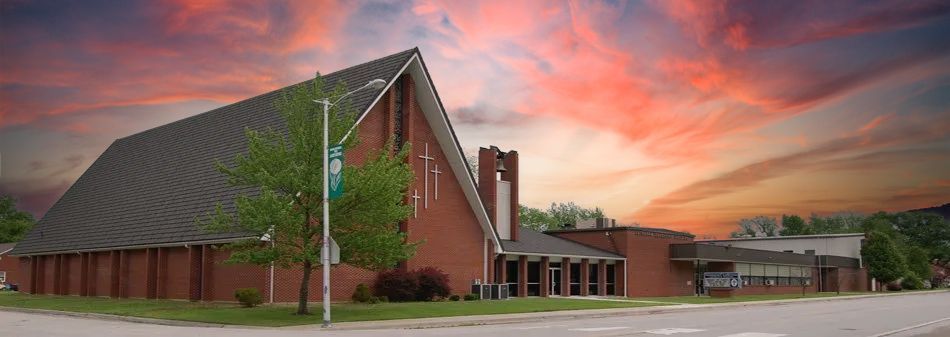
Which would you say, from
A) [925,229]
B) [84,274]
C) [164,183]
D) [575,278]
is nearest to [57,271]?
[84,274]

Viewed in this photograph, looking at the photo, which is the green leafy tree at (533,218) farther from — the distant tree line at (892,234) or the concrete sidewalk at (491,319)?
the concrete sidewalk at (491,319)

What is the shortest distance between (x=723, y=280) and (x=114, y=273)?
3961 centimetres

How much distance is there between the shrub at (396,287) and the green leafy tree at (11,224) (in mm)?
92751

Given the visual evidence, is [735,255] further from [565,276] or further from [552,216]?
[552,216]

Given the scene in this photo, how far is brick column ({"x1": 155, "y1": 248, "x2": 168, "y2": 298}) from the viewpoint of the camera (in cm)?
3875

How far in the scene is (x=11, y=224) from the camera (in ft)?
406

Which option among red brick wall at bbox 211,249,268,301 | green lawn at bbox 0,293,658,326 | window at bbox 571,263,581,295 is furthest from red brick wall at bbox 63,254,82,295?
window at bbox 571,263,581,295

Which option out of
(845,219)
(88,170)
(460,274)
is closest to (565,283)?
(460,274)

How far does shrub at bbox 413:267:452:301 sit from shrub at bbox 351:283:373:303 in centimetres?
282

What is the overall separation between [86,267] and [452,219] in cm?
2043

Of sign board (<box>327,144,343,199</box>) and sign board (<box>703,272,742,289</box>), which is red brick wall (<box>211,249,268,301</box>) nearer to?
sign board (<box>327,144,343,199</box>)

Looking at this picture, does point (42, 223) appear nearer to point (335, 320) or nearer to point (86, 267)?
point (86, 267)

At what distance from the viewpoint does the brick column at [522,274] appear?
51375mm

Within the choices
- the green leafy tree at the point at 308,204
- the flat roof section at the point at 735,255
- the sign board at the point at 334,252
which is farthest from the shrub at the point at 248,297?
the flat roof section at the point at 735,255
